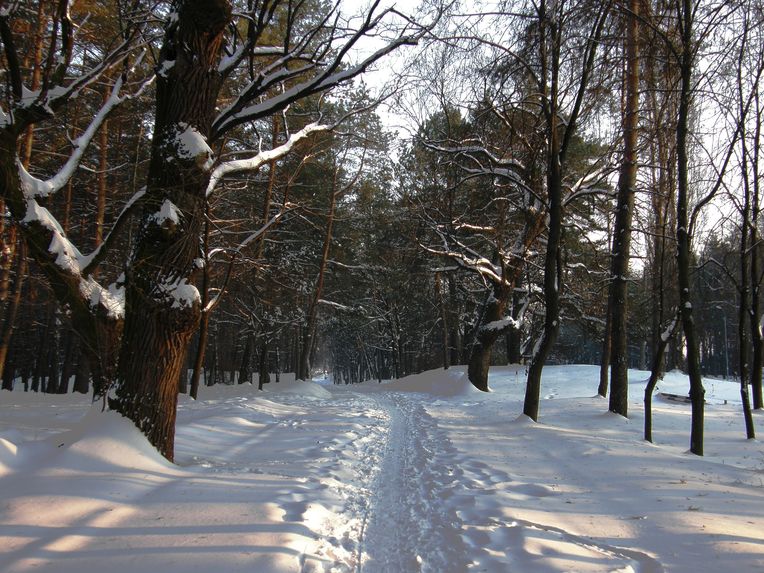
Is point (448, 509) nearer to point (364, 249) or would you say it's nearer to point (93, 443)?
point (93, 443)

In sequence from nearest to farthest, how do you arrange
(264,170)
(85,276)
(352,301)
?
(85,276)
(264,170)
(352,301)

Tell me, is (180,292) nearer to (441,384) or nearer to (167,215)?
(167,215)

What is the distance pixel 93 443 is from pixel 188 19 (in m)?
4.25

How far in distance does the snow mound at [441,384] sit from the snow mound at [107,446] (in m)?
12.9

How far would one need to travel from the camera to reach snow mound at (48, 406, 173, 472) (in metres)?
4.18

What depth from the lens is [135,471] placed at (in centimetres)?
423

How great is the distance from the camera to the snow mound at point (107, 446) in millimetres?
4184

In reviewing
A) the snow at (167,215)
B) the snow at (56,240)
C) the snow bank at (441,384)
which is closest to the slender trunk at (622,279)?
the snow bank at (441,384)

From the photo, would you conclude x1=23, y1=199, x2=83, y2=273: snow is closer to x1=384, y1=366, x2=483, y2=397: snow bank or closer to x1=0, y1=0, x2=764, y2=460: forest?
x1=0, y1=0, x2=764, y2=460: forest

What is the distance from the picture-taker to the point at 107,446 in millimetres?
4359

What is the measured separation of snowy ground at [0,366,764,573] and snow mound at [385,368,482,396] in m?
9.01

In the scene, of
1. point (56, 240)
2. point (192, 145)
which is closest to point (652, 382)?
point (192, 145)

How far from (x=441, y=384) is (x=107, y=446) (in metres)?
15.3

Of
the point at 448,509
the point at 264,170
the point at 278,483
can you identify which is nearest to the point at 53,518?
the point at 278,483
